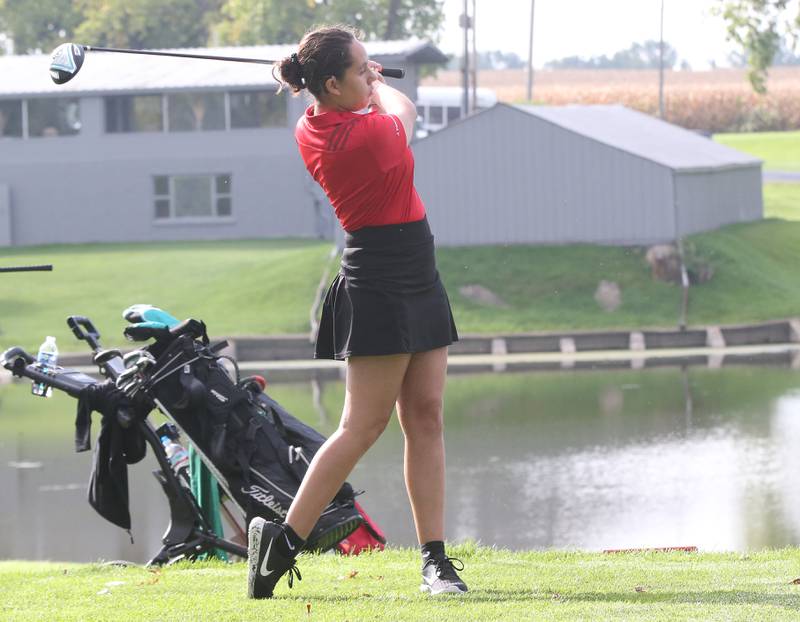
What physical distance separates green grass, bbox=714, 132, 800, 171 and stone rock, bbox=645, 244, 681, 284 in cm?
2534

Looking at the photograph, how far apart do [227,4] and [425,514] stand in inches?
2634

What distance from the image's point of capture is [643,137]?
111 ft

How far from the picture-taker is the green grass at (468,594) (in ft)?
17.0

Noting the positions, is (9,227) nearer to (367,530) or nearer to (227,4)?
(227,4)

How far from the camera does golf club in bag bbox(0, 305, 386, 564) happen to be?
751cm

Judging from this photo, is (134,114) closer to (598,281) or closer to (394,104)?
(598,281)

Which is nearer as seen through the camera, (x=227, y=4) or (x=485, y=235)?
(x=485, y=235)

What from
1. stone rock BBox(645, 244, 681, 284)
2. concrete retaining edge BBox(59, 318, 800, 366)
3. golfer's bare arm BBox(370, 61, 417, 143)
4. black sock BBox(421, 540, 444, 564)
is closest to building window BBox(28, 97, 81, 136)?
concrete retaining edge BBox(59, 318, 800, 366)

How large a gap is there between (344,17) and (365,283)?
56399 mm

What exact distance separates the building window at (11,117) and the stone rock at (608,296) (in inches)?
915

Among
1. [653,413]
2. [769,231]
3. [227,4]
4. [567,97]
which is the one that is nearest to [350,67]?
[653,413]

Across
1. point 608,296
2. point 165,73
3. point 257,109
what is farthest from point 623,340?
point 165,73

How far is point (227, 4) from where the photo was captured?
71.0 m

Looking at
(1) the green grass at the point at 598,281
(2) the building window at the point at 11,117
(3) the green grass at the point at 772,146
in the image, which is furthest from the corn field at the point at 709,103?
(1) the green grass at the point at 598,281
